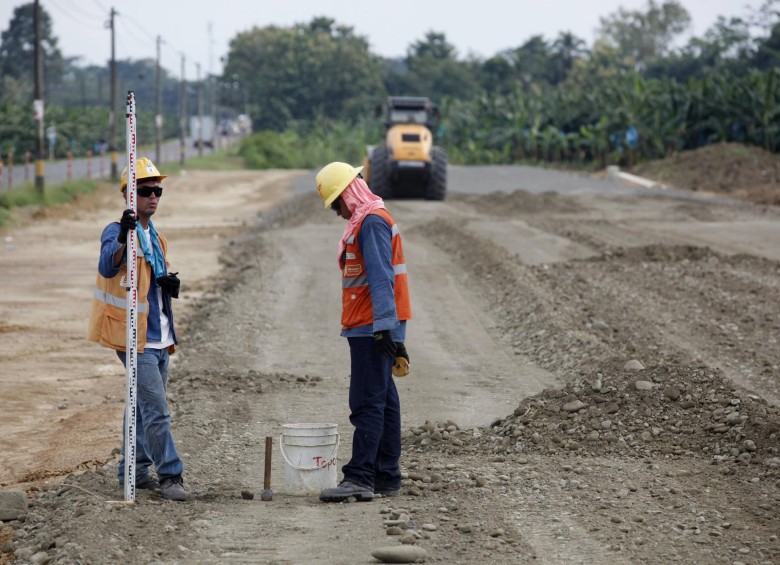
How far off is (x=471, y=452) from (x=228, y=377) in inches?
138

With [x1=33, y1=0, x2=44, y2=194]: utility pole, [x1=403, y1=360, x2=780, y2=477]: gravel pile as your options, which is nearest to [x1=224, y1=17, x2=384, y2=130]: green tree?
[x1=33, y1=0, x2=44, y2=194]: utility pole

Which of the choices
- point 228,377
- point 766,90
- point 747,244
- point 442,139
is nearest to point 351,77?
point 442,139

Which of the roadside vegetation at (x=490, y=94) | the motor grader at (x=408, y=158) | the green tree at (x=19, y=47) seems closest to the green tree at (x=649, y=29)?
the roadside vegetation at (x=490, y=94)

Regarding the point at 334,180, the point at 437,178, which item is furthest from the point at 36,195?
the point at 334,180

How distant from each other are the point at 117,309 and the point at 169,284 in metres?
0.33

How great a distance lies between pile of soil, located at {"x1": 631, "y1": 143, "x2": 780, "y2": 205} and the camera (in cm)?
3294

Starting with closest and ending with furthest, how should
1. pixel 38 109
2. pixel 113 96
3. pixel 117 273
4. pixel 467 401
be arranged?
pixel 117 273 < pixel 467 401 < pixel 38 109 < pixel 113 96

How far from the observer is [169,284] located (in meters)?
6.73

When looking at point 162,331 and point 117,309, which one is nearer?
point 117,309

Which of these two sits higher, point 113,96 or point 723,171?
point 113,96

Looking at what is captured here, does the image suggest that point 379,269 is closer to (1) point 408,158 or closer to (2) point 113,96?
(1) point 408,158

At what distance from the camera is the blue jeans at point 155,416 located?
6668 mm

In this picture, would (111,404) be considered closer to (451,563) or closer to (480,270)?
(451,563)

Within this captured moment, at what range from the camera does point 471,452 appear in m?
8.22
